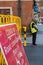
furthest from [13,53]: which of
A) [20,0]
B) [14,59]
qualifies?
[20,0]

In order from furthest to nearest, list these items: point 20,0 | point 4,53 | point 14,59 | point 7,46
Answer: point 20,0 < point 14,59 < point 7,46 < point 4,53

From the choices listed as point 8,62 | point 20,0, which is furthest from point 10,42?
point 20,0

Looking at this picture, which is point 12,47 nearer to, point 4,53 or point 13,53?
point 13,53

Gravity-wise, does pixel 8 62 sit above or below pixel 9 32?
below

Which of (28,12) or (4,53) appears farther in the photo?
(28,12)

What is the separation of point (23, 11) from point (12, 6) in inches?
38.6

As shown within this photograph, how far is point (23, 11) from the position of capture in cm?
2212

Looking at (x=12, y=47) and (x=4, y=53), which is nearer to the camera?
(x=4, y=53)

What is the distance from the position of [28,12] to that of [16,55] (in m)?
17.6

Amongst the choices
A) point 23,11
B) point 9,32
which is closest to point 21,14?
point 23,11

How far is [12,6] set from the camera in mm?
22016

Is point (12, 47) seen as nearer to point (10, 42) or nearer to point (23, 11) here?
point (10, 42)

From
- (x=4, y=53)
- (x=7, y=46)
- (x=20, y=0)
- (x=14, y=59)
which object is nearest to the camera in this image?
(x=4, y=53)

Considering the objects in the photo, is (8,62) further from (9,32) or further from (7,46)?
(9,32)
